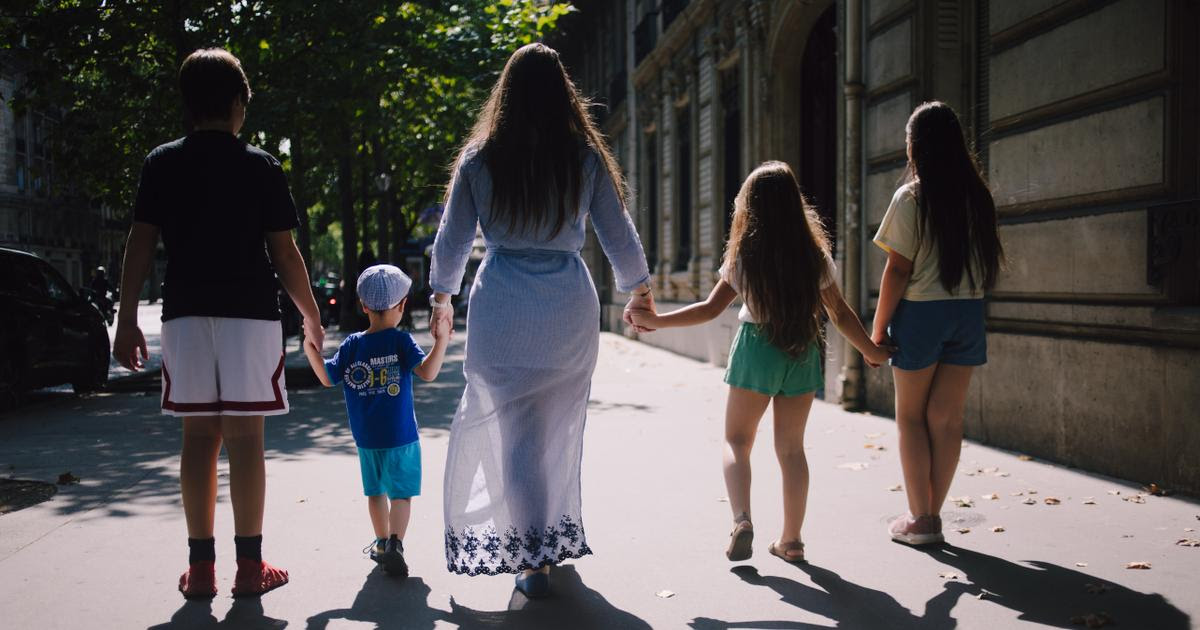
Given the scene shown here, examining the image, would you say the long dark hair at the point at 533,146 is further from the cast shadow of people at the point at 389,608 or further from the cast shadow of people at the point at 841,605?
the cast shadow of people at the point at 841,605

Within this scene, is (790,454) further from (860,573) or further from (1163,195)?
(1163,195)

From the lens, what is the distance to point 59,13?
12.5 meters

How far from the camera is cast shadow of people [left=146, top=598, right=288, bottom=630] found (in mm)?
3863

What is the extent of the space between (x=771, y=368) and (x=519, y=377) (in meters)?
1.15

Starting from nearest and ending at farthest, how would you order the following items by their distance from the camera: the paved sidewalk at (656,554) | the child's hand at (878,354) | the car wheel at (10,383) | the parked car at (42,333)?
the paved sidewalk at (656,554) < the child's hand at (878,354) < the car wheel at (10,383) < the parked car at (42,333)

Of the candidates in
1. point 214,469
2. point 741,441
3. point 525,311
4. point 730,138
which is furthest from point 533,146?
point 730,138

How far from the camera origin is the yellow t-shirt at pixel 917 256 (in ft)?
16.4

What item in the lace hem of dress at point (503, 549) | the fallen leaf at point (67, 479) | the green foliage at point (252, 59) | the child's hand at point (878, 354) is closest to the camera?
the lace hem of dress at point (503, 549)

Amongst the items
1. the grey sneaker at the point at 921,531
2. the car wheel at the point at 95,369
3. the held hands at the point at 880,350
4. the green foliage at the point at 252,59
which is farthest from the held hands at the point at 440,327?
the car wheel at the point at 95,369

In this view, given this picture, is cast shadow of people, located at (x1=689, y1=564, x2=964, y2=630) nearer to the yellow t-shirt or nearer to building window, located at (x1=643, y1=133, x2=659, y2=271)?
the yellow t-shirt

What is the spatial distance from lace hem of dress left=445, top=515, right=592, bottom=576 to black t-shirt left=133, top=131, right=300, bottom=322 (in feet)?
3.60

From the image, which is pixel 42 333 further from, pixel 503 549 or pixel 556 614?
pixel 556 614

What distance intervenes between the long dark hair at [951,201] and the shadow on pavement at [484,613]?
2061 mm

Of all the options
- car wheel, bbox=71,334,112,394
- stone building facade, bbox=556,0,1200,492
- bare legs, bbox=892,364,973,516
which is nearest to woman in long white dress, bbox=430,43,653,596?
bare legs, bbox=892,364,973,516
